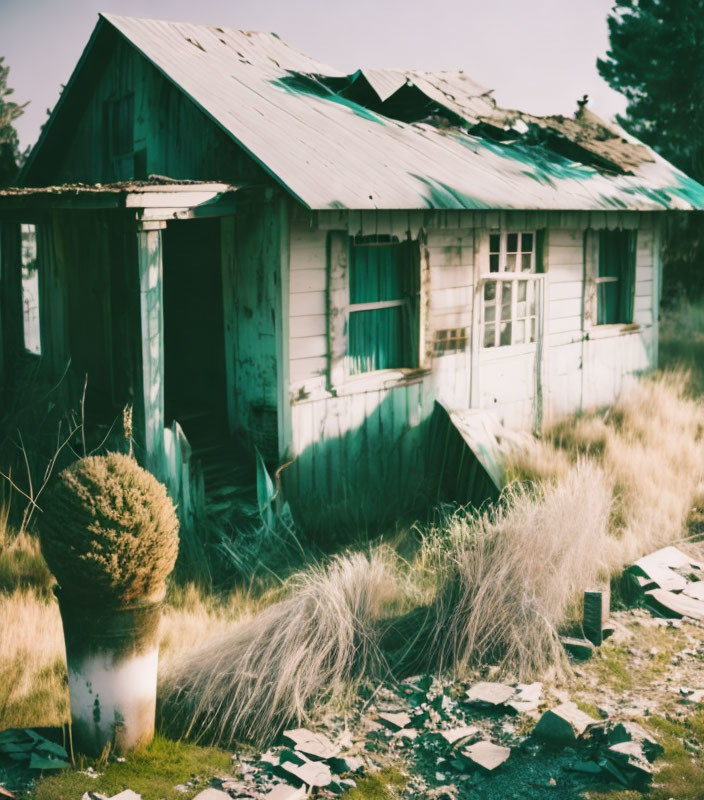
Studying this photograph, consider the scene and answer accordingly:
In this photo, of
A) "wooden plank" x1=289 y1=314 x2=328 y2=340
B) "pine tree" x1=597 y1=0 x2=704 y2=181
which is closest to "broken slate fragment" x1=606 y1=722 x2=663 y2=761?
"wooden plank" x1=289 y1=314 x2=328 y2=340

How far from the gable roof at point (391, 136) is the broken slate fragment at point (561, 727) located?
4.13 m

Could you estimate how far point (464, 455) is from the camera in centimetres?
877

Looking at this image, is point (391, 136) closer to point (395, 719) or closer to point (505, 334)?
point (505, 334)

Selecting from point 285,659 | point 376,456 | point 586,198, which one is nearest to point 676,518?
point 376,456

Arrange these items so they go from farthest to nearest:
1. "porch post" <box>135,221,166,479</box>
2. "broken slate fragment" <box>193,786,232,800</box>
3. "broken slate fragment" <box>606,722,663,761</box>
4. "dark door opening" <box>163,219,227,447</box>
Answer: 1. "dark door opening" <box>163,219,227,447</box>
2. "porch post" <box>135,221,166,479</box>
3. "broken slate fragment" <box>606,722,663,761</box>
4. "broken slate fragment" <box>193,786,232,800</box>

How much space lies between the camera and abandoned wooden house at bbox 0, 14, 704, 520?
7.87 m

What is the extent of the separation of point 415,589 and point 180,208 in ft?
11.6

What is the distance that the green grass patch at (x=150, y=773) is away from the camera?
420 cm

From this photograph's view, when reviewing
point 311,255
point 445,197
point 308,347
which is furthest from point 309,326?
point 445,197

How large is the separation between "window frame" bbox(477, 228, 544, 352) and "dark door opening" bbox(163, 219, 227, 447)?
297 centimetres

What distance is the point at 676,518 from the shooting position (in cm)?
839

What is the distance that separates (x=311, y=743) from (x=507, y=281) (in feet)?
22.4

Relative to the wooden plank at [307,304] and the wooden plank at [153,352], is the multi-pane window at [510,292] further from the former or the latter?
the wooden plank at [153,352]

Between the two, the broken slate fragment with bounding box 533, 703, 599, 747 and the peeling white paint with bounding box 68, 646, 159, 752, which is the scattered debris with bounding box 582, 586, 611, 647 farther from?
the peeling white paint with bounding box 68, 646, 159, 752
